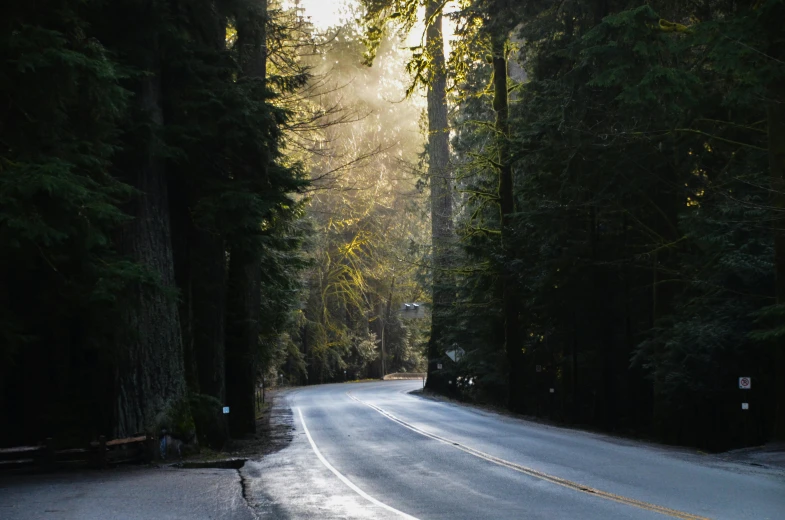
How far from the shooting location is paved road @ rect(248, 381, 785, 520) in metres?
10.4

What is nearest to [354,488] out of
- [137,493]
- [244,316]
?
[137,493]

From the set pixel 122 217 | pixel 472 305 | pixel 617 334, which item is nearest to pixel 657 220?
pixel 617 334

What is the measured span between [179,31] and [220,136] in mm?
2238

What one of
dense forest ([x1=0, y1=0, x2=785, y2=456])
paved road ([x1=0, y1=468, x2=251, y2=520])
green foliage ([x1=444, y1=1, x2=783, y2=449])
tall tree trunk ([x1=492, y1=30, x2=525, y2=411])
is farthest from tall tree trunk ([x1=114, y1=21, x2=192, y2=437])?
tall tree trunk ([x1=492, y1=30, x2=525, y2=411])

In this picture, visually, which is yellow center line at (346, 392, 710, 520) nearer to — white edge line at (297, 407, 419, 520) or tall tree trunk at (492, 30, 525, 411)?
white edge line at (297, 407, 419, 520)

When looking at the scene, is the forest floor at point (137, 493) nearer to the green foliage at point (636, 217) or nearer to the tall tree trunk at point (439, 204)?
the green foliage at point (636, 217)

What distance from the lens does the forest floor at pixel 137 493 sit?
34.7 ft

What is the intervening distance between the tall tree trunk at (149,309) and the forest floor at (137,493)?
114 centimetres

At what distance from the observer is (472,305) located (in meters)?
35.2

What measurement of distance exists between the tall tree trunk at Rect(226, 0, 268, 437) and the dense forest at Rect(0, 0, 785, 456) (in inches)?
2.3

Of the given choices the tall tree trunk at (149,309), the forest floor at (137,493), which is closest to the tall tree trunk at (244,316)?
the tall tree trunk at (149,309)

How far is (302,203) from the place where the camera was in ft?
83.5

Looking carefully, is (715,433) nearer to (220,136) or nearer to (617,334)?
(617,334)

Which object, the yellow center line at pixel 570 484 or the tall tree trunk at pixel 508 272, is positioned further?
the tall tree trunk at pixel 508 272
